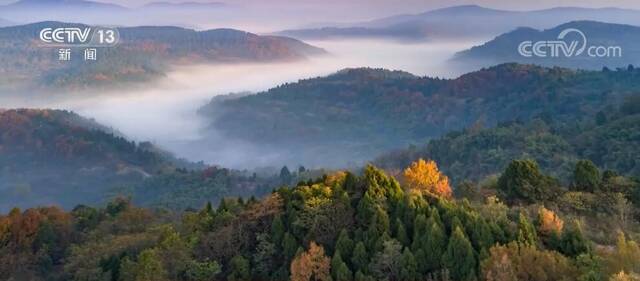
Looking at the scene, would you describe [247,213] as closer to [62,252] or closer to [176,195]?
[62,252]

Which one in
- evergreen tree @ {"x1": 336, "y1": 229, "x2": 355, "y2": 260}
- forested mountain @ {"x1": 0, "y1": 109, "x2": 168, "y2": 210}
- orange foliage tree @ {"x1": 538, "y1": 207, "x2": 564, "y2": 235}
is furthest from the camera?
forested mountain @ {"x1": 0, "y1": 109, "x2": 168, "y2": 210}

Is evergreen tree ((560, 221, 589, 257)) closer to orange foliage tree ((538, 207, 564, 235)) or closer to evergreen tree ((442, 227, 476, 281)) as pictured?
orange foliage tree ((538, 207, 564, 235))

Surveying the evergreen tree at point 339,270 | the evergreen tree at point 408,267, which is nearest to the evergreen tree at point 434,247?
the evergreen tree at point 408,267

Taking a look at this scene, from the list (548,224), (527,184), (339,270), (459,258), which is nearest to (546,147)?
(527,184)

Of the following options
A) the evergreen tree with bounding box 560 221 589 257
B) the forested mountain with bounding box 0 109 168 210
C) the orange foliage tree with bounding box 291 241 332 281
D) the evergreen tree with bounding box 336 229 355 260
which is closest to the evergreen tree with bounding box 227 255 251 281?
the orange foliage tree with bounding box 291 241 332 281

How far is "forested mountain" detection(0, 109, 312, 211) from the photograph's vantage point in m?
126

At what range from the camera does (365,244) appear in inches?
1204

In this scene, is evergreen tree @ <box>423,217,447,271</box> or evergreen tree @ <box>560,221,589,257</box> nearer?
evergreen tree @ <box>560,221,589,257</box>

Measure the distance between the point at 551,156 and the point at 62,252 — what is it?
60.0m

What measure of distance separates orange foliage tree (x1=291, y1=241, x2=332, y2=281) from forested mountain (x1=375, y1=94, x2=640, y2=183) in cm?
4574

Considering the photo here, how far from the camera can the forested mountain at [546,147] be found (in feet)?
255

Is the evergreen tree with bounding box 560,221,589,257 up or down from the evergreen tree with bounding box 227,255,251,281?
up

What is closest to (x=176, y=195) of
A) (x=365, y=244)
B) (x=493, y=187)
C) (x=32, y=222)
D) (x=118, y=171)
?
(x=118, y=171)

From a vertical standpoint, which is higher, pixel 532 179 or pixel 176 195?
pixel 532 179
